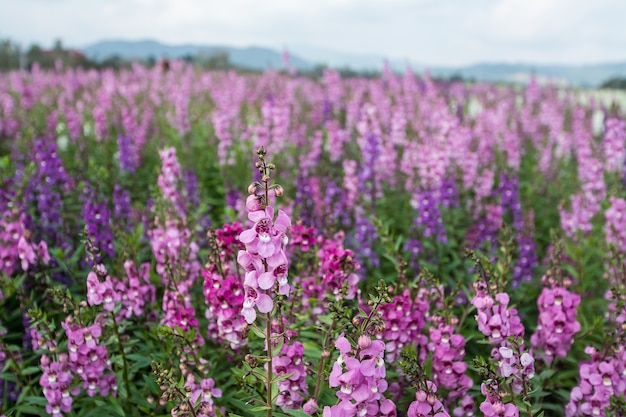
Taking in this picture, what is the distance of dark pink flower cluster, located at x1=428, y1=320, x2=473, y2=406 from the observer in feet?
11.1

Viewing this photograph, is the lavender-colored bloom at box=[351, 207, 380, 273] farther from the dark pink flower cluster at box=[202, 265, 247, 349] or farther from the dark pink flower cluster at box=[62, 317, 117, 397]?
the dark pink flower cluster at box=[62, 317, 117, 397]

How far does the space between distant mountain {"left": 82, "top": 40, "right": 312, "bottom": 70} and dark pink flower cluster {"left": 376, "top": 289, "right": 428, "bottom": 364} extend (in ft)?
51.8

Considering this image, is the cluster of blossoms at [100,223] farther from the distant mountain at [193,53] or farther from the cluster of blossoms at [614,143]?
the distant mountain at [193,53]

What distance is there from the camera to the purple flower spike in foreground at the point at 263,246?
247 cm

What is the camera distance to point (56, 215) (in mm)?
6027

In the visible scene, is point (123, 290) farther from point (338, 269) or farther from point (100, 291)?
point (338, 269)

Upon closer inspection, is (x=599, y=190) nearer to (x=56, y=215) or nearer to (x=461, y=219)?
(x=461, y=219)

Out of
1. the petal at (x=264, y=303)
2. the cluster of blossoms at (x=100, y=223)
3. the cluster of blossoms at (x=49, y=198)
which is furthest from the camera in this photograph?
the cluster of blossoms at (x=49, y=198)

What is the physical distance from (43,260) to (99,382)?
4.79 ft

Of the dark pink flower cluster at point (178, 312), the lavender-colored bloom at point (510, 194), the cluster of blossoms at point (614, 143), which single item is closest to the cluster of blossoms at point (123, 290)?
the dark pink flower cluster at point (178, 312)

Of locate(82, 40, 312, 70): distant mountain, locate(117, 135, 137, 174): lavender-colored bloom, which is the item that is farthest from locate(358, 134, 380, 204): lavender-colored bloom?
locate(82, 40, 312, 70): distant mountain

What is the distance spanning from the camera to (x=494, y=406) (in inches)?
106

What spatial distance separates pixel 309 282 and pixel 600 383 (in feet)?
7.06

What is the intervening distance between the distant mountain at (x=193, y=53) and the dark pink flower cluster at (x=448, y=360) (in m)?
16.1
